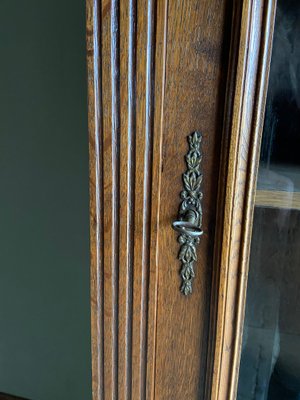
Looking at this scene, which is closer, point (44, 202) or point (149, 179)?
point (149, 179)

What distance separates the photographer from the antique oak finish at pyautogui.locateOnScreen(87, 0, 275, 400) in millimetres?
330

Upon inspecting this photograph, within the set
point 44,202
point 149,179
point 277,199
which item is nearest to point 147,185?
point 149,179

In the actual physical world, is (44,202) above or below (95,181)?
below

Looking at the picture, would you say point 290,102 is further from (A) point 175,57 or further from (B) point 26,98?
(B) point 26,98

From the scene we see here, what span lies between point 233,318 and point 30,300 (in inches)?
23.0

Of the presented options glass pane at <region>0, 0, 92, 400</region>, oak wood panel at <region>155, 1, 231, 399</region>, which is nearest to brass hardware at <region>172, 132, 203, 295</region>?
oak wood panel at <region>155, 1, 231, 399</region>

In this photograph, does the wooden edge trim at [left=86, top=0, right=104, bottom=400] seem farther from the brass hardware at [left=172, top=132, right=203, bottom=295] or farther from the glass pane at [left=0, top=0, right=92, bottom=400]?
the glass pane at [left=0, top=0, right=92, bottom=400]

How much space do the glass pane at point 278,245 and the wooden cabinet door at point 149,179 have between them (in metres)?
0.05

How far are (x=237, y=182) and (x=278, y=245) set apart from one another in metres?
0.08

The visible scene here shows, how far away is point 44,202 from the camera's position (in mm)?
762

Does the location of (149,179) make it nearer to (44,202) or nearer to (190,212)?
(190,212)

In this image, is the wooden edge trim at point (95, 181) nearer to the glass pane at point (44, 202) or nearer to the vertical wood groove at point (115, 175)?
the vertical wood groove at point (115, 175)

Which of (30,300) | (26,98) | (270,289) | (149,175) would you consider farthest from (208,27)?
(30,300)

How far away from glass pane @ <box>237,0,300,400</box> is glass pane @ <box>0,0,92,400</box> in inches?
16.5
